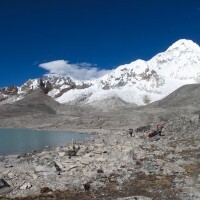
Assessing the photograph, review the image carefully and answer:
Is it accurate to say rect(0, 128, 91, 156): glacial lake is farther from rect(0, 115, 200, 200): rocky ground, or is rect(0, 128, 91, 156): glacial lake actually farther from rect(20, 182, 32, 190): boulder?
rect(20, 182, 32, 190): boulder

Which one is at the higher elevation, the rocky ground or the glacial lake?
the glacial lake

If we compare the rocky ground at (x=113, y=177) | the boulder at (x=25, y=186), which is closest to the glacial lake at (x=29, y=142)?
the rocky ground at (x=113, y=177)

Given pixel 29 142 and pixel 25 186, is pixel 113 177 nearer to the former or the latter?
pixel 25 186

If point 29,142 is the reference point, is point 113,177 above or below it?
below

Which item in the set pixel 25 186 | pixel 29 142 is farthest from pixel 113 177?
pixel 29 142

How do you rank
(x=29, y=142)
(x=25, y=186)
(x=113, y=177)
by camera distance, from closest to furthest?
(x=25, y=186), (x=113, y=177), (x=29, y=142)

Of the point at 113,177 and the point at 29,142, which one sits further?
the point at 29,142

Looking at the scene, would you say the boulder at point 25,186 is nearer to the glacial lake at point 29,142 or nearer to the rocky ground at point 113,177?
the rocky ground at point 113,177

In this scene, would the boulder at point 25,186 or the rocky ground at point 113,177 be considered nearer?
the rocky ground at point 113,177

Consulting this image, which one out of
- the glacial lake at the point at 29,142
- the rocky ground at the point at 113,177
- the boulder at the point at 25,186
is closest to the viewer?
the rocky ground at the point at 113,177

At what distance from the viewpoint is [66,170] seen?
28.5 m

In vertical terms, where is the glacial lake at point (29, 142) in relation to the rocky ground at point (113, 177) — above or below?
above

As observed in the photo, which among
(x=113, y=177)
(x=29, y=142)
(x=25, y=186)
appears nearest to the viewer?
(x=25, y=186)

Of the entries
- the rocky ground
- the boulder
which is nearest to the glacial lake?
the rocky ground
